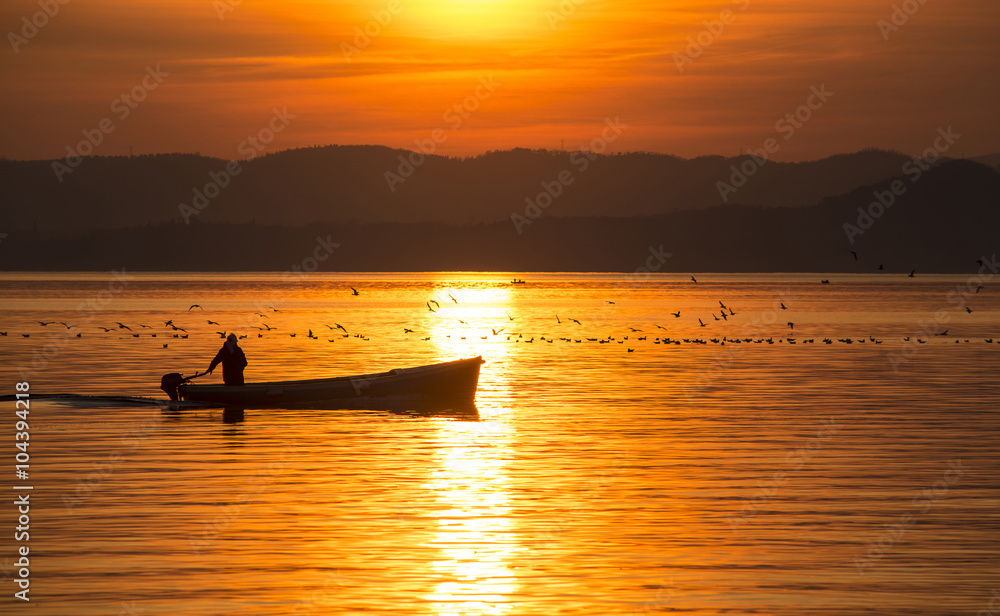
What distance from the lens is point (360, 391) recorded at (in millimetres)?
38312

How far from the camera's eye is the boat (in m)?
37.6

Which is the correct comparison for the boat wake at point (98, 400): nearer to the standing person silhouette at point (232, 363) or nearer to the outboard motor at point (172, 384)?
the outboard motor at point (172, 384)

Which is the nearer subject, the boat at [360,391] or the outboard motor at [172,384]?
the boat at [360,391]

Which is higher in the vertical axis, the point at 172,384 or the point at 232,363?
the point at 232,363

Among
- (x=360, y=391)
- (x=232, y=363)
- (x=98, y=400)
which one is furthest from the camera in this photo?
(x=98, y=400)

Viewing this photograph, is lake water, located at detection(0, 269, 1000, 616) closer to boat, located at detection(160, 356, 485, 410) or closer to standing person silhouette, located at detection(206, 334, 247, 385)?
boat, located at detection(160, 356, 485, 410)

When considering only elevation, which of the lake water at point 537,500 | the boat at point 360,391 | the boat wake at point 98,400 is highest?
the boat wake at point 98,400

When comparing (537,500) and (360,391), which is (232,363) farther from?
(537,500)

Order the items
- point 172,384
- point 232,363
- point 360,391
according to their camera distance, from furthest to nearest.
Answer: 1. point 360,391
2. point 172,384
3. point 232,363

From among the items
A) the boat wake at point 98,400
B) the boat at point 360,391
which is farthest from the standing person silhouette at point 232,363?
the boat wake at point 98,400

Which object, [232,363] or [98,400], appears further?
[98,400]

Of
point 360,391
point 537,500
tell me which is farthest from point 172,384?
point 537,500

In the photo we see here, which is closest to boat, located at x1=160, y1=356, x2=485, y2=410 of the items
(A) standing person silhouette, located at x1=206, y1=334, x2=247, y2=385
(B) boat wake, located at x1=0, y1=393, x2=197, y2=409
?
(A) standing person silhouette, located at x1=206, y1=334, x2=247, y2=385

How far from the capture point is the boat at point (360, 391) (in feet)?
123
